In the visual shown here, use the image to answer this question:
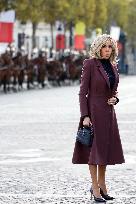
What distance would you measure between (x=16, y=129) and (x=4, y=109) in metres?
7.39

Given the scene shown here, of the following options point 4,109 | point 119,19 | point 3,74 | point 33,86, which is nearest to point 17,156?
point 4,109

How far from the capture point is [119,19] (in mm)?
86562

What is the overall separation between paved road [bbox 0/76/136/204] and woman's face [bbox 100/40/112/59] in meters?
1.48

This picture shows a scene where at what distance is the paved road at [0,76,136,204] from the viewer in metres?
10.4

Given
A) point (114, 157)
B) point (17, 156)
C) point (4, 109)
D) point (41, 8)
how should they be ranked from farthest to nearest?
1. point (41, 8)
2. point (4, 109)
3. point (17, 156)
4. point (114, 157)

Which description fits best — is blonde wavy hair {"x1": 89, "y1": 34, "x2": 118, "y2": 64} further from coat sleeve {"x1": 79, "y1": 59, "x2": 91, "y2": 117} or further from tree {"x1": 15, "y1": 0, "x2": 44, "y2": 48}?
tree {"x1": 15, "y1": 0, "x2": 44, "y2": 48}

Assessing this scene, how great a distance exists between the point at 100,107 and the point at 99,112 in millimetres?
51

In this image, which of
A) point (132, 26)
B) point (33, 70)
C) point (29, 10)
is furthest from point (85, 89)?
point (132, 26)

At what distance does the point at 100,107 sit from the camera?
9.70 meters

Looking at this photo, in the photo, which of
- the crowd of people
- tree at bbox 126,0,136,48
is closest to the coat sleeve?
the crowd of people

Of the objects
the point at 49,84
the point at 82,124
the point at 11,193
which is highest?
the point at 82,124

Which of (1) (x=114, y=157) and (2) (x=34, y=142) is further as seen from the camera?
(2) (x=34, y=142)

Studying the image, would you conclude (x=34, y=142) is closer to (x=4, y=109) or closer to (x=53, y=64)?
(x=4, y=109)

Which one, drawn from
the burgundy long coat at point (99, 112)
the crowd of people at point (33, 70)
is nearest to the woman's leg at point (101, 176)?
the burgundy long coat at point (99, 112)
